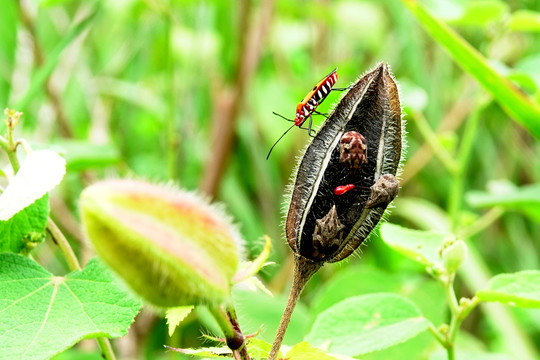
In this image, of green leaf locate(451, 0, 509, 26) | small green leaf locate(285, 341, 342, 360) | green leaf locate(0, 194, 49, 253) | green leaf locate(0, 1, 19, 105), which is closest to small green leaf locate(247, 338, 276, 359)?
small green leaf locate(285, 341, 342, 360)

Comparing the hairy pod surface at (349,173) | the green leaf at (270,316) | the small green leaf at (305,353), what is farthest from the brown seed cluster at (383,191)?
the green leaf at (270,316)

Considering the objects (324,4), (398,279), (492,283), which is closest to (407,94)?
(398,279)

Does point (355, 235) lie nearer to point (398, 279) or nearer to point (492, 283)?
point (492, 283)

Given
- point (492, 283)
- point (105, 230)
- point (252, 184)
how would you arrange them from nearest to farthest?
point (105, 230) < point (492, 283) < point (252, 184)

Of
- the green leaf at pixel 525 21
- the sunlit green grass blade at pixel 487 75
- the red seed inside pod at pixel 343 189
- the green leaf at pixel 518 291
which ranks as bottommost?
the green leaf at pixel 518 291

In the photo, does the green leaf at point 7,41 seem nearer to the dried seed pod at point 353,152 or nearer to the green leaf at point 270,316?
the green leaf at point 270,316

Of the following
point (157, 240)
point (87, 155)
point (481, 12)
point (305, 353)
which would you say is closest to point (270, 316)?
point (87, 155)
